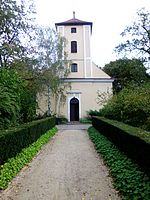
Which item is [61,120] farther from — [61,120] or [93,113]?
[93,113]

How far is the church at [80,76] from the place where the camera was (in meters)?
38.3

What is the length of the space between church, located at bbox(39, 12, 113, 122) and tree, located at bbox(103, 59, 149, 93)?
451 centimetres

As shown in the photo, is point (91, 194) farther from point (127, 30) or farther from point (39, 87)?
point (127, 30)

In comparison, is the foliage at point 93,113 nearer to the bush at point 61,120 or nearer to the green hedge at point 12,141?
the bush at point 61,120

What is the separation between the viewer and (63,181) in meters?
7.32

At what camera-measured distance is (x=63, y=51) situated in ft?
121

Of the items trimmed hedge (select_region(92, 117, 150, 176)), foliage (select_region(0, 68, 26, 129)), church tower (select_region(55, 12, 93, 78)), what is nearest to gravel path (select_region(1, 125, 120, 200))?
trimmed hedge (select_region(92, 117, 150, 176))

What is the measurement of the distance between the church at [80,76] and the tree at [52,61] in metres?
1.81

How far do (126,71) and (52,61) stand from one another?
15.3m

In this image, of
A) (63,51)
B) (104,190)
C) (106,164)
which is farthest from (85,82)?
(104,190)

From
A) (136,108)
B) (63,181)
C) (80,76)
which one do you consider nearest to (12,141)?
(63,181)

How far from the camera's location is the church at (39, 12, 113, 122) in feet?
126

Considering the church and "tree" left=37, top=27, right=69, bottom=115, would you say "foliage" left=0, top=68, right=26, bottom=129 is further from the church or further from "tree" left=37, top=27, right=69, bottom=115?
the church

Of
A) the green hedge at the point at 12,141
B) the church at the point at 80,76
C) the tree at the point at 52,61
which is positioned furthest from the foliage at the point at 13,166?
the church at the point at 80,76
